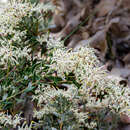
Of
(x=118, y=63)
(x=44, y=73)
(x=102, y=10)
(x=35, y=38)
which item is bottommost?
(x=118, y=63)

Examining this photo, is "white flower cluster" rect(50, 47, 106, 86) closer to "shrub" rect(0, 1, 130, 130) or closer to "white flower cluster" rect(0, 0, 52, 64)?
"shrub" rect(0, 1, 130, 130)

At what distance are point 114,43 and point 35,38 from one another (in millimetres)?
920

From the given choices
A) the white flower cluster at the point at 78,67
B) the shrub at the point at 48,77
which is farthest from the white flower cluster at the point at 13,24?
the white flower cluster at the point at 78,67

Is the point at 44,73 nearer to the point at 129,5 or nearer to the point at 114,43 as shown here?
the point at 114,43

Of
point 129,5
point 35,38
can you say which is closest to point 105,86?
point 35,38

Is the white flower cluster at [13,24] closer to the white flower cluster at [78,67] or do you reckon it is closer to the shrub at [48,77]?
the shrub at [48,77]

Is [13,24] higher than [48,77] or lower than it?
higher

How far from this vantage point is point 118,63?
1.53 m

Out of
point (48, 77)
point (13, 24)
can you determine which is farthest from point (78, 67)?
point (13, 24)

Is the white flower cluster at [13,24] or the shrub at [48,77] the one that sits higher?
the white flower cluster at [13,24]

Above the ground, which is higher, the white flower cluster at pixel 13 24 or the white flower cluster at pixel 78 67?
the white flower cluster at pixel 13 24

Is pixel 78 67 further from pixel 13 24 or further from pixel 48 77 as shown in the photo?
pixel 13 24

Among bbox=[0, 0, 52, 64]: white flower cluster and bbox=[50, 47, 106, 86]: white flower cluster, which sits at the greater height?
bbox=[0, 0, 52, 64]: white flower cluster

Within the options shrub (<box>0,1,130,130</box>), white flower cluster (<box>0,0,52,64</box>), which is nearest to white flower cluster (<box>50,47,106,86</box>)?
shrub (<box>0,1,130,130</box>)
